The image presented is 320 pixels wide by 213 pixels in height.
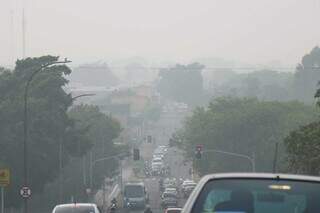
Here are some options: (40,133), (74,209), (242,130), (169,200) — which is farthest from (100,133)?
(74,209)

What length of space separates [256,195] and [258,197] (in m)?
0.05

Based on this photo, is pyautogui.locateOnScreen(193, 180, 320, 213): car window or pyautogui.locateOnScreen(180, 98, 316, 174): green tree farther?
pyautogui.locateOnScreen(180, 98, 316, 174): green tree

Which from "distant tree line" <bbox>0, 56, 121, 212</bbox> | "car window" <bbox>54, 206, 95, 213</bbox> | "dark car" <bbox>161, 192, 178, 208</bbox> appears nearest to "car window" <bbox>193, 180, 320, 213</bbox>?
"car window" <bbox>54, 206, 95, 213</bbox>

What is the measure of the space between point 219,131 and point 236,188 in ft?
363

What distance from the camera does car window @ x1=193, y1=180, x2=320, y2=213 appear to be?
8.97m

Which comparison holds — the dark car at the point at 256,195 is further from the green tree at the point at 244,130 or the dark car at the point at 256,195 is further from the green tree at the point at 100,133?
the green tree at the point at 100,133

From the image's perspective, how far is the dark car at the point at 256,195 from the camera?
897cm

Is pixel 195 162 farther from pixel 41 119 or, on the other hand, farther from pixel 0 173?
pixel 0 173

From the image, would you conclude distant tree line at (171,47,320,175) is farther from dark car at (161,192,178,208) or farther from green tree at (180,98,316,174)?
dark car at (161,192,178,208)

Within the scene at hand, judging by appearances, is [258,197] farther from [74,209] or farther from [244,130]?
[244,130]

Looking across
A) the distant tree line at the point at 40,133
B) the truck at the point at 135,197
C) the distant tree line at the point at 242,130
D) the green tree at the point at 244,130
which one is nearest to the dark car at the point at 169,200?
the truck at the point at 135,197

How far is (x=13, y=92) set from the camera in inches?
3356

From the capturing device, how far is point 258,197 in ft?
29.6

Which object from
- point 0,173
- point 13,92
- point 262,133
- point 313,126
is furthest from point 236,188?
point 262,133
